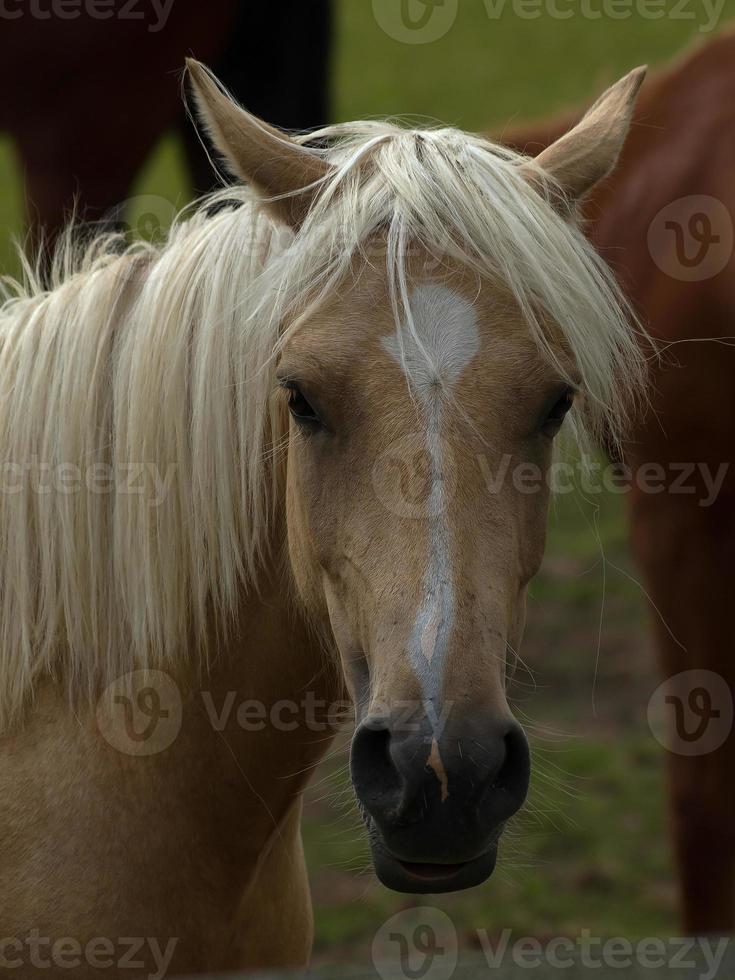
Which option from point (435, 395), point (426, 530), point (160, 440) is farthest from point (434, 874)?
point (160, 440)

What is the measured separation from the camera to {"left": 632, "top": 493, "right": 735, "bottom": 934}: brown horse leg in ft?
14.2

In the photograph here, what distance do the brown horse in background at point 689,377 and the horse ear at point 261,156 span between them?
6.47 ft

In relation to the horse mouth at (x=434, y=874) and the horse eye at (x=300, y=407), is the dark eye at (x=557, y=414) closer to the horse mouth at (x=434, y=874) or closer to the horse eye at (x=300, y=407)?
the horse eye at (x=300, y=407)

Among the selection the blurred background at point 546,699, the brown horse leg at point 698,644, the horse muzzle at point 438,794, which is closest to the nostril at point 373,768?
A: the horse muzzle at point 438,794

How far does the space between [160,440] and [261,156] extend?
1.98ft

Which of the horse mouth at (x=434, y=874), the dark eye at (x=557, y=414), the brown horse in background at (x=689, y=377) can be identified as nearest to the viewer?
the horse mouth at (x=434, y=874)

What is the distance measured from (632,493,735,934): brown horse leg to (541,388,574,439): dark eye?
7.14 feet

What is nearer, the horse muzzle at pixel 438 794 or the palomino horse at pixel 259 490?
the horse muzzle at pixel 438 794

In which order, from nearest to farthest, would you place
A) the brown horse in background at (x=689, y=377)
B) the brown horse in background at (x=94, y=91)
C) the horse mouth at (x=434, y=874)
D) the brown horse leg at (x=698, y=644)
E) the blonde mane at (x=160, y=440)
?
the horse mouth at (x=434, y=874) < the blonde mane at (x=160, y=440) < the brown horse in background at (x=689, y=377) < the brown horse leg at (x=698, y=644) < the brown horse in background at (x=94, y=91)

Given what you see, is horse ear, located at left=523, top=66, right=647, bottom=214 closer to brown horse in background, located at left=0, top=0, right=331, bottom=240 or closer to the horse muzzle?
the horse muzzle

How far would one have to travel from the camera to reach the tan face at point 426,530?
192 centimetres

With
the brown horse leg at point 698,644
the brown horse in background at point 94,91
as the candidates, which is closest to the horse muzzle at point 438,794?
the brown horse leg at point 698,644

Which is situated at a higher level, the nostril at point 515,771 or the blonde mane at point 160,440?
the blonde mane at point 160,440

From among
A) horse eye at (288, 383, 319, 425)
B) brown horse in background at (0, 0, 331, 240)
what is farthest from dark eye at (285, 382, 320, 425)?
brown horse in background at (0, 0, 331, 240)
